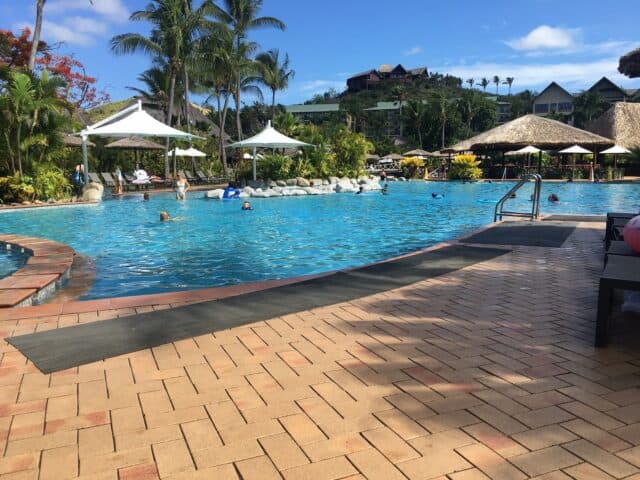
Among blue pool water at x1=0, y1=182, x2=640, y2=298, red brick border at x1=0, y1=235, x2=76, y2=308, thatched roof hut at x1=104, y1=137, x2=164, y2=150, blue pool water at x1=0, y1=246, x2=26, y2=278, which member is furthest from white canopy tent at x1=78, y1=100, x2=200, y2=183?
red brick border at x1=0, y1=235, x2=76, y2=308

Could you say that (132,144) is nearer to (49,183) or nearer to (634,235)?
(49,183)

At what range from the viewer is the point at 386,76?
98.5 meters

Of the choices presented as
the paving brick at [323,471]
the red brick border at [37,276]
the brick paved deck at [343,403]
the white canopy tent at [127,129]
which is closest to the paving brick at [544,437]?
the brick paved deck at [343,403]

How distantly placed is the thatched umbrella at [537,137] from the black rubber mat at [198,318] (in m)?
29.6

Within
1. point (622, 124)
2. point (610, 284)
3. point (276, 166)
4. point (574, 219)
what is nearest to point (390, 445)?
point (610, 284)

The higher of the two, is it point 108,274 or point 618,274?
point 618,274

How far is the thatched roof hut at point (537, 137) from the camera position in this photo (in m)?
31.7

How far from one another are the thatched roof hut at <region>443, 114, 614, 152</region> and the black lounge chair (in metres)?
31.2

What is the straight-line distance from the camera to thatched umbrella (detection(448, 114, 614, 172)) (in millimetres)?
31734

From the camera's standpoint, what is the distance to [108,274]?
629 cm

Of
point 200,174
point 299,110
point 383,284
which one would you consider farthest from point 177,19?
point 299,110

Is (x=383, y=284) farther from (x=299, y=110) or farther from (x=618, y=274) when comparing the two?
(x=299, y=110)

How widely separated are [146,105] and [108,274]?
35895mm

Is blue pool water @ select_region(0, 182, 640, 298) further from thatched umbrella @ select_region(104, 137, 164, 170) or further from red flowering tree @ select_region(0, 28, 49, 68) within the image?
red flowering tree @ select_region(0, 28, 49, 68)
